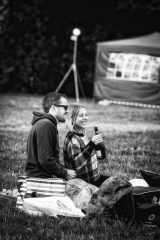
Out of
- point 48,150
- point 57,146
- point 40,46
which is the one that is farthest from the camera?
point 40,46

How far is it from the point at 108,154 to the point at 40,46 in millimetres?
14904

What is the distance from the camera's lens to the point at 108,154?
761 centimetres

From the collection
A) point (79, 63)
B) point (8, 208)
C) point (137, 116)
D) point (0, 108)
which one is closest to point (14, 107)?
point (0, 108)

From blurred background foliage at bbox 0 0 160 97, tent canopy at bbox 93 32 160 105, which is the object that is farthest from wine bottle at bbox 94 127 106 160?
blurred background foliage at bbox 0 0 160 97

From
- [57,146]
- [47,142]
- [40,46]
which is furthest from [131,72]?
[47,142]

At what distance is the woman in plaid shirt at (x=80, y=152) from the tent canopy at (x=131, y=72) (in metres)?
11.5

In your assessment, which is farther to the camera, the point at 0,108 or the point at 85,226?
the point at 0,108

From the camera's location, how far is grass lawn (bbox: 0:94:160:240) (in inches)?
159

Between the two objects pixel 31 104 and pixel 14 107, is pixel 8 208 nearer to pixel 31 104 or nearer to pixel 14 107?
pixel 14 107

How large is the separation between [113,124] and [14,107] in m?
4.38

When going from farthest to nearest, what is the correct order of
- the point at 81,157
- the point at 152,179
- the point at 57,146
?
the point at 152,179 → the point at 81,157 → the point at 57,146

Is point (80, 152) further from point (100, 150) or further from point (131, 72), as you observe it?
point (131, 72)

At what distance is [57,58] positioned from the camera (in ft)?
72.0

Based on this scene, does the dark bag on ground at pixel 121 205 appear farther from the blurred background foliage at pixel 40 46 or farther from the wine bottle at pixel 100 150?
the blurred background foliage at pixel 40 46
